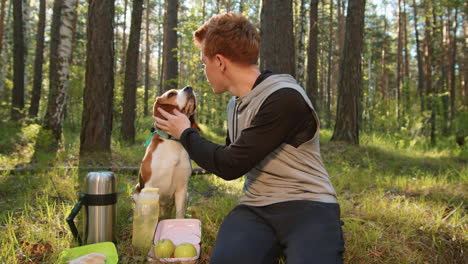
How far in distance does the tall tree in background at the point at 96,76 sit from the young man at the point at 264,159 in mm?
4020

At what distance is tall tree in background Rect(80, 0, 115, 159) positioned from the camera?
5766mm

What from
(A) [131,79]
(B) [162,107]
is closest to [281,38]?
(A) [131,79]

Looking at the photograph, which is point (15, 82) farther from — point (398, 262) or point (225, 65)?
point (398, 262)

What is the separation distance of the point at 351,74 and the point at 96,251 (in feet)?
22.6

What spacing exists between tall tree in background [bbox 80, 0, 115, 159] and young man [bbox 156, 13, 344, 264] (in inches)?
158

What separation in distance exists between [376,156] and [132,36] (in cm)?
684

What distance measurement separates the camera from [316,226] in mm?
1872

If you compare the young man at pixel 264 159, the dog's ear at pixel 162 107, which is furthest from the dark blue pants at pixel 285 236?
the dog's ear at pixel 162 107

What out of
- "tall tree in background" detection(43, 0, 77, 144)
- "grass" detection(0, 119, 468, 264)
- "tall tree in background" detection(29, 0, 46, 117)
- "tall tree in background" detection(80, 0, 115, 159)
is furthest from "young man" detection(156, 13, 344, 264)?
"tall tree in background" detection(29, 0, 46, 117)

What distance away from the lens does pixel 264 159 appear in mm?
2129

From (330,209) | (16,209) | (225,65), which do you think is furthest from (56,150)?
(330,209)

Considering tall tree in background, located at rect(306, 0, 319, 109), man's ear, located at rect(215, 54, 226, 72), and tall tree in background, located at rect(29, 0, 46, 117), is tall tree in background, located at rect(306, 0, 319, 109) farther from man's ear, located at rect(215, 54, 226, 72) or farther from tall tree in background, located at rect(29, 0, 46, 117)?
man's ear, located at rect(215, 54, 226, 72)

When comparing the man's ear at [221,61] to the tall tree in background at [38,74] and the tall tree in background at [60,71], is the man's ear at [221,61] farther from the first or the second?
the tall tree in background at [38,74]

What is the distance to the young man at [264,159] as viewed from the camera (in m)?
1.90
